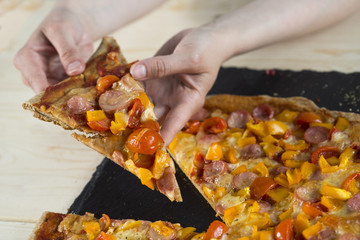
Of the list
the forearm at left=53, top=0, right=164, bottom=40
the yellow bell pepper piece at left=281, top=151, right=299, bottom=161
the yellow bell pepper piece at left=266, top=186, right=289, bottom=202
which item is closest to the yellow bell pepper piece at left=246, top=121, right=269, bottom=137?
the yellow bell pepper piece at left=281, top=151, right=299, bottom=161

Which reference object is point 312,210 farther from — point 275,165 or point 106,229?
point 106,229

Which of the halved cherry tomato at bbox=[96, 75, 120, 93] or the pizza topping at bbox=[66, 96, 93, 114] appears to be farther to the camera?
the halved cherry tomato at bbox=[96, 75, 120, 93]

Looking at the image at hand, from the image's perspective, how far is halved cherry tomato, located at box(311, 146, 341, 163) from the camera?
2.81 m

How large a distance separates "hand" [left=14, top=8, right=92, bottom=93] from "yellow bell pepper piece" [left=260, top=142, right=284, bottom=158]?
1.32 metres

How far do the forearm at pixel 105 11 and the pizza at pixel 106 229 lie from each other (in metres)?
1.81

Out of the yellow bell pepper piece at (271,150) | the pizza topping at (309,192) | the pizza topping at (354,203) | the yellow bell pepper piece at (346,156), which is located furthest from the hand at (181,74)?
the pizza topping at (354,203)

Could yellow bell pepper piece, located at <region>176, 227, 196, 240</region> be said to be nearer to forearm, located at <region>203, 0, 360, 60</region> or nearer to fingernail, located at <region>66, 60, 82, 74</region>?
fingernail, located at <region>66, 60, 82, 74</region>

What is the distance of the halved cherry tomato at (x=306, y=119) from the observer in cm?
308

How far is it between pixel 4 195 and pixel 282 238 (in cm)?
→ 196

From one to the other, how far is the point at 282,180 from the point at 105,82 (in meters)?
1.26

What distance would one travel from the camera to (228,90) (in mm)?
3824

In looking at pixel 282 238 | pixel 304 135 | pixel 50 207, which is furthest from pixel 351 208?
pixel 50 207

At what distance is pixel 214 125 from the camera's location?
3217mm

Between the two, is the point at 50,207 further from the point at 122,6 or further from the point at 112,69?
the point at 122,6
